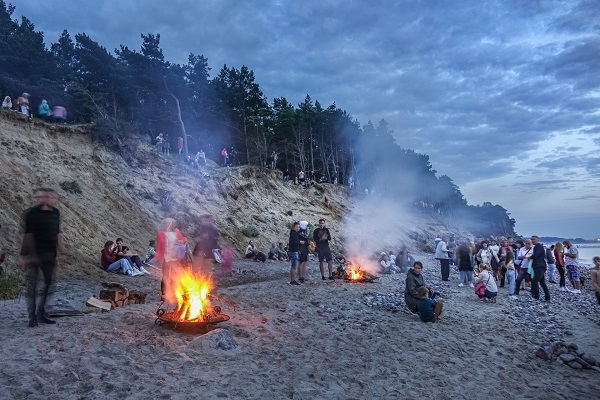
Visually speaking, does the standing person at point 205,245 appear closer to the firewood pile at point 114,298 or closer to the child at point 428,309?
the firewood pile at point 114,298

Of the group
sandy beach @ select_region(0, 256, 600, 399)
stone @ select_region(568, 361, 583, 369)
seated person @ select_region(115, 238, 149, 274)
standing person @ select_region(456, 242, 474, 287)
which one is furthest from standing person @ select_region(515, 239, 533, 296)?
seated person @ select_region(115, 238, 149, 274)

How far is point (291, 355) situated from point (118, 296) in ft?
16.0

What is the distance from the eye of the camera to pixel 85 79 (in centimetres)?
3619

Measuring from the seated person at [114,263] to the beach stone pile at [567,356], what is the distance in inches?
527

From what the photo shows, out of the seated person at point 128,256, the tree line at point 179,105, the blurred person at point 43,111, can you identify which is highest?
the tree line at point 179,105

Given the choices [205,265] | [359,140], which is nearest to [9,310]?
[205,265]

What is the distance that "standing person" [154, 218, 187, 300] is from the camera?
9562mm

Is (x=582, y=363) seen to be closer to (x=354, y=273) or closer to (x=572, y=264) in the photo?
(x=354, y=273)

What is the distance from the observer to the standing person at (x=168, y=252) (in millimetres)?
9562

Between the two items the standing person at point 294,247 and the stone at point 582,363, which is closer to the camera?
the stone at point 582,363

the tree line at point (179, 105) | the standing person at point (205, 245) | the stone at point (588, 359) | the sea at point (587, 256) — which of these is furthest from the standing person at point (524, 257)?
the sea at point (587, 256)

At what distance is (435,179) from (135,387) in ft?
295

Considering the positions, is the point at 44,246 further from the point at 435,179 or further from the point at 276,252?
the point at 435,179

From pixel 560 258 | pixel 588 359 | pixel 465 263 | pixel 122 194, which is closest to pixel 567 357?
pixel 588 359
